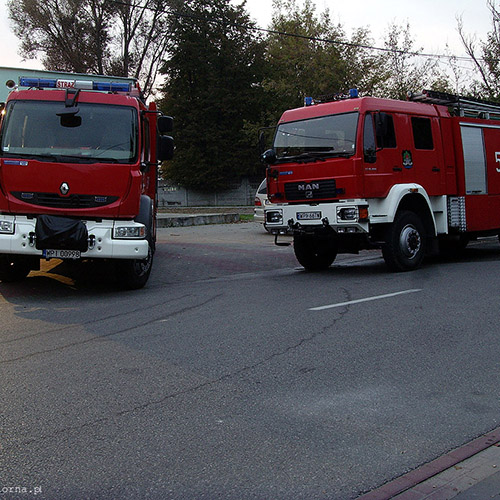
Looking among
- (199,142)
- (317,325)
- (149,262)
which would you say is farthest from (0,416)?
(199,142)


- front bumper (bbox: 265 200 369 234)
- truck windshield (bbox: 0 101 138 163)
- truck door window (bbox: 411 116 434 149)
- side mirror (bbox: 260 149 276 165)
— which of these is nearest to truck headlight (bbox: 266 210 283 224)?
front bumper (bbox: 265 200 369 234)

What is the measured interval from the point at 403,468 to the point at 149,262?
281 inches

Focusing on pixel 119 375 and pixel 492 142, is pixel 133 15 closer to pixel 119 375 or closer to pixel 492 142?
pixel 492 142

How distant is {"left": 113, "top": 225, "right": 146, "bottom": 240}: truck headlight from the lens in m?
8.98

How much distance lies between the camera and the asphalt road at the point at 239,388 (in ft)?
11.3

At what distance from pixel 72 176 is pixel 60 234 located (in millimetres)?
827

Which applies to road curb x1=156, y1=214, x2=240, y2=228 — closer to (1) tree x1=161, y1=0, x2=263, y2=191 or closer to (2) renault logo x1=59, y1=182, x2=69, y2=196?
(2) renault logo x1=59, y1=182, x2=69, y2=196

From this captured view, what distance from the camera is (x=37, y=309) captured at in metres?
8.24

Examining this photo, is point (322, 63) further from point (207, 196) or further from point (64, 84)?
point (64, 84)

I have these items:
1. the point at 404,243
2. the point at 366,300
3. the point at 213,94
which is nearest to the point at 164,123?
the point at 366,300

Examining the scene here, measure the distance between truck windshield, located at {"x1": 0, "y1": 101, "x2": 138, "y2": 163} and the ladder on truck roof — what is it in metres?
5.80

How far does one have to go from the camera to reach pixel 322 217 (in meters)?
10.8

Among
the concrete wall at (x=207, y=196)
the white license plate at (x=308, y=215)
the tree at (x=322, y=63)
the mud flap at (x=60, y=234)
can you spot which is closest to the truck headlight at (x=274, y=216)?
the white license plate at (x=308, y=215)

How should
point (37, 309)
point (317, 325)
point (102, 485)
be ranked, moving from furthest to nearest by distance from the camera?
point (37, 309) < point (317, 325) < point (102, 485)
